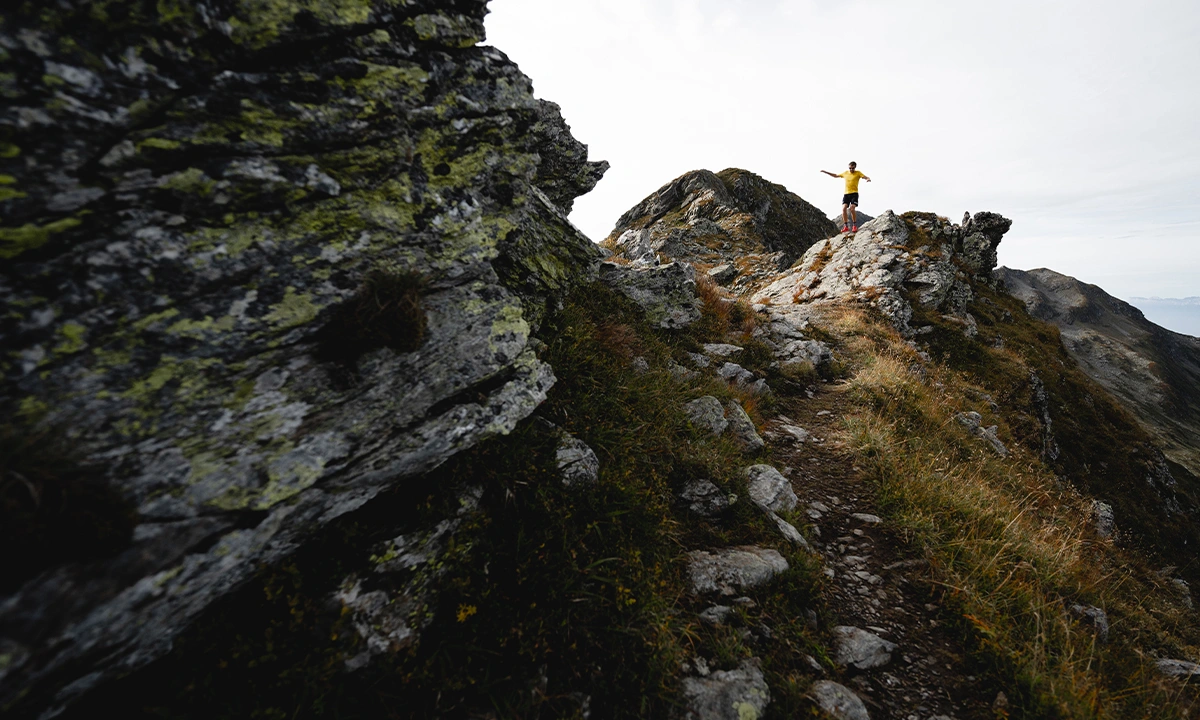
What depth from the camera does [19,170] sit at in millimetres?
2811

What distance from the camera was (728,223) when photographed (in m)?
43.9

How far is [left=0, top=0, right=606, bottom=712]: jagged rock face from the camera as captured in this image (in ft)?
9.30

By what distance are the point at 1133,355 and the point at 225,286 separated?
9456 inches

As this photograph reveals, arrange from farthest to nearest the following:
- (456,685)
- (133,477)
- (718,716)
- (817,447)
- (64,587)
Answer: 1. (817,447)
2. (718,716)
3. (456,685)
4. (133,477)
5. (64,587)

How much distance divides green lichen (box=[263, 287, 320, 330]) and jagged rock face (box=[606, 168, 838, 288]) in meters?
32.3

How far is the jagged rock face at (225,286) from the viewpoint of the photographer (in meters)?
2.84

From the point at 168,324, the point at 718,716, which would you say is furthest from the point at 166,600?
the point at 718,716

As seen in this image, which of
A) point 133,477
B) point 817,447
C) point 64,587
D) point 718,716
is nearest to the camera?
point 64,587

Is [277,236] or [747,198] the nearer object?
[277,236]

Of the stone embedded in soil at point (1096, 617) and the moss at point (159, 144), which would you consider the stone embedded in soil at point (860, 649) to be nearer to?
the stone embedded in soil at point (1096, 617)

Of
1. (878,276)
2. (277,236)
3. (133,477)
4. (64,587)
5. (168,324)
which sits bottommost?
(64,587)

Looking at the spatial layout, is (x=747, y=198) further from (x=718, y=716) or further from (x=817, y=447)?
(x=718, y=716)

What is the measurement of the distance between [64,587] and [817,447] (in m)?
11.1

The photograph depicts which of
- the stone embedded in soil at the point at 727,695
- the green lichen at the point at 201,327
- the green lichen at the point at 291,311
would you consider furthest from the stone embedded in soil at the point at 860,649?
the green lichen at the point at 201,327
